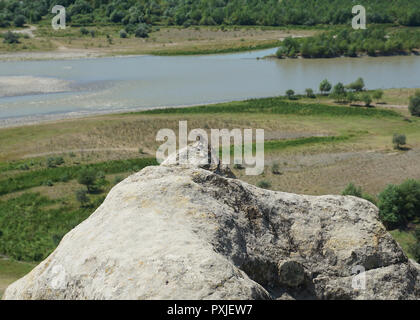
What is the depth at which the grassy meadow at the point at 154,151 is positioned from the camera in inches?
1489

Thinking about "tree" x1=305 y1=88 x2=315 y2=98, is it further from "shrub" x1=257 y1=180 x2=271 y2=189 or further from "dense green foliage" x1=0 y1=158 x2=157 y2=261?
"shrub" x1=257 y1=180 x2=271 y2=189

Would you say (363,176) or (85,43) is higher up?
(85,43)

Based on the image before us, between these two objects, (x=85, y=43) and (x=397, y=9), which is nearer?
(x=85, y=43)

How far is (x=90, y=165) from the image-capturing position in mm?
49781

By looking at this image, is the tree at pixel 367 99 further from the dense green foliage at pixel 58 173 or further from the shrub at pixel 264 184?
the dense green foliage at pixel 58 173

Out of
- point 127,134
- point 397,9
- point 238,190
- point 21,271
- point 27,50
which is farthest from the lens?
point 397,9

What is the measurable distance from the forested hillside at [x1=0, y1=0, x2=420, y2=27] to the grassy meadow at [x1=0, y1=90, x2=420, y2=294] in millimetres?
78451

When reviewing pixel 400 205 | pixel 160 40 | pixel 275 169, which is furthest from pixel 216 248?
pixel 160 40

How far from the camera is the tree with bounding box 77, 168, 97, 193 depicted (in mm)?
43312

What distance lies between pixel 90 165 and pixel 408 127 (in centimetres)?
3552

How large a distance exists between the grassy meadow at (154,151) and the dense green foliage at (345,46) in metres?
35.4

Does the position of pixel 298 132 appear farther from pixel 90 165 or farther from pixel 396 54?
pixel 396 54

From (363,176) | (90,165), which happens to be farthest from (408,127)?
(90,165)

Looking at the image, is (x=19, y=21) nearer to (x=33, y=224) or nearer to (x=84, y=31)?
(x=84, y=31)
